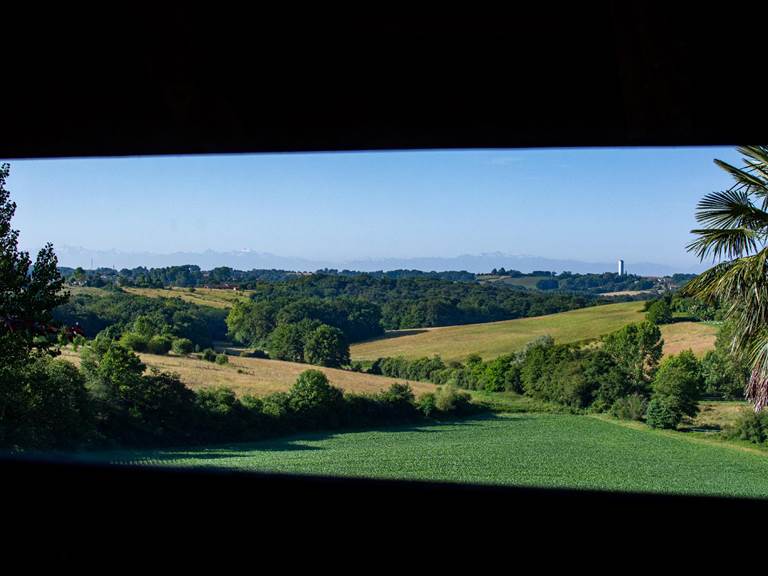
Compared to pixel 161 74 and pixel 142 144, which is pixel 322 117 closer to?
pixel 161 74

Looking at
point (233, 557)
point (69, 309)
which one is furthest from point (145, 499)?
point (69, 309)

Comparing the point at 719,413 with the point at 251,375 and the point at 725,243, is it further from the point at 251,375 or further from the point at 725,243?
the point at 251,375

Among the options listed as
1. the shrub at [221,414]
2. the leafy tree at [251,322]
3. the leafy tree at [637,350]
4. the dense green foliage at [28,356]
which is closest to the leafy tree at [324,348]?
the leafy tree at [251,322]

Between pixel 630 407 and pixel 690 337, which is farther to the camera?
pixel 690 337

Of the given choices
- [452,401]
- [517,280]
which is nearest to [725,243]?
[452,401]

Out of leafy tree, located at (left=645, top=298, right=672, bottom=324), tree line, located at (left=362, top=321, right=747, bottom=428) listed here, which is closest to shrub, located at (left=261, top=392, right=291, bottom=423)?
tree line, located at (left=362, top=321, right=747, bottom=428)

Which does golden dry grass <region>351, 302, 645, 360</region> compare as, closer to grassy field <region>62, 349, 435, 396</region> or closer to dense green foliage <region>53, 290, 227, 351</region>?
grassy field <region>62, 349, 435, 396</region>
